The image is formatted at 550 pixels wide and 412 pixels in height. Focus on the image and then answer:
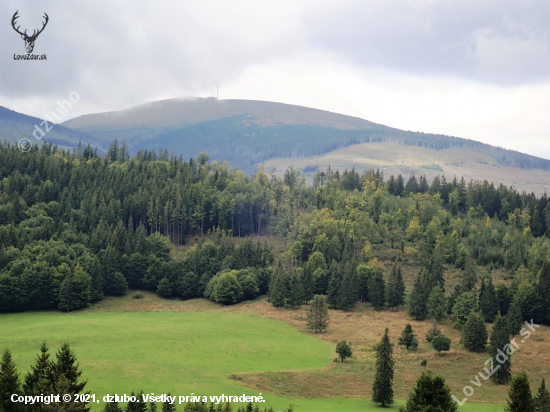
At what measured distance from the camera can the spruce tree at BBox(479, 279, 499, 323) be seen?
11038 centimetres

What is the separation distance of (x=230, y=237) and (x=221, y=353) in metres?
74.1

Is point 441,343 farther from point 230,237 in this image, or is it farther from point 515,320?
point 230,237

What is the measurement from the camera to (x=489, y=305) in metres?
110

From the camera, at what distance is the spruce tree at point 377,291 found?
12375 cm

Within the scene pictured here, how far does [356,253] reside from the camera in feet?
498

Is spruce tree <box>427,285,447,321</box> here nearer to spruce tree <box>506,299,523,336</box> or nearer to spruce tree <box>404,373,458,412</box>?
spruce tree <box>506,299,523,336</box>

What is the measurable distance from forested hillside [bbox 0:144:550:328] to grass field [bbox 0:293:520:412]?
8.50m

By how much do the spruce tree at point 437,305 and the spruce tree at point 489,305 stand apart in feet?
24.9

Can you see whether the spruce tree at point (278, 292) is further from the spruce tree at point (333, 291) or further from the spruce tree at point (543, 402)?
the spruce tree at point (543, 402)

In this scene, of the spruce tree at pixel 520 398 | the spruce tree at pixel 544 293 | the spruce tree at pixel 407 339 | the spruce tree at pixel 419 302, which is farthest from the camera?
the spruce tree at pixel 419 302

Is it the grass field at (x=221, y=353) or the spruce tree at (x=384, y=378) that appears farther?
the grass field at (x=221, y=353)

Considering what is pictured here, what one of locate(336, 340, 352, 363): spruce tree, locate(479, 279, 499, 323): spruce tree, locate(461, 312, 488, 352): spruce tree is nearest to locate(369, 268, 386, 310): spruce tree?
locate(479, 279, 499, 323): spruce tree

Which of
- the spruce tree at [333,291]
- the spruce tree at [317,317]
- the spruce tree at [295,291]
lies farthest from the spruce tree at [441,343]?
the spruce tree at [295,291]

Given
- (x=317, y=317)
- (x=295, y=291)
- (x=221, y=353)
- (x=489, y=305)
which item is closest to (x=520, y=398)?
(x=221, y=353)
